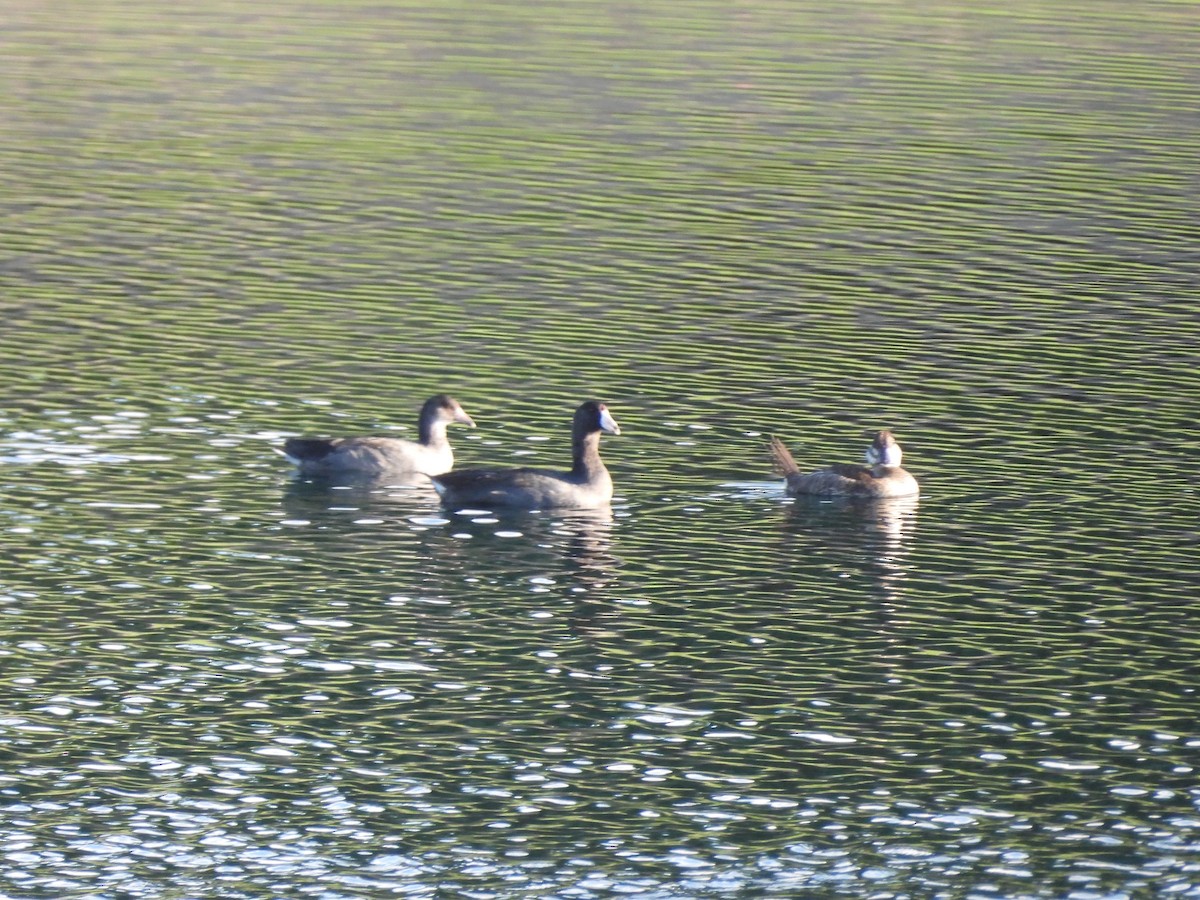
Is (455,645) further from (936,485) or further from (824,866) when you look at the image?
(936,485)

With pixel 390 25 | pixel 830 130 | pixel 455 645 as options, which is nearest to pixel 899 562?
pixel 455 645

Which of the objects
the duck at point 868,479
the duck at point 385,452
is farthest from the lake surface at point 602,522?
the duck at point 385,452

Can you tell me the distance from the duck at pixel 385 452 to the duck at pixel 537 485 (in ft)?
3.12

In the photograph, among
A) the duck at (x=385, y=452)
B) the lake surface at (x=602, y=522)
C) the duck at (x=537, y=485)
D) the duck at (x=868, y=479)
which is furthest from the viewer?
the duck at (x=385, y=452)

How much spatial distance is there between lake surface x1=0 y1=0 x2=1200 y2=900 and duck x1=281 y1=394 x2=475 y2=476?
336 millimetres

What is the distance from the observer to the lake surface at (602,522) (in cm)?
1639

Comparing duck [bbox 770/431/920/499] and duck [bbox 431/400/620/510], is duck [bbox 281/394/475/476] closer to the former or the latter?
duck [bbox 431/400/620/510]

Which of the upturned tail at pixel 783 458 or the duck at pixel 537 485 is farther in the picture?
the upturned tail at pixel 783 458

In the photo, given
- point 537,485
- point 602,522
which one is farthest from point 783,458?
point 537,485

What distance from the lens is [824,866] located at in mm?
15672

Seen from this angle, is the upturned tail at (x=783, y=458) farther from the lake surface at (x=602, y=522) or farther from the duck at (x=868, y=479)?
the lake surface at (x=602, y=522)

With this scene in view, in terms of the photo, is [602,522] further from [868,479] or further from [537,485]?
[868,479]

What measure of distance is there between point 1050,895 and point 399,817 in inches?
175

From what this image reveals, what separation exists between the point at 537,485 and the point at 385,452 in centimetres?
202
